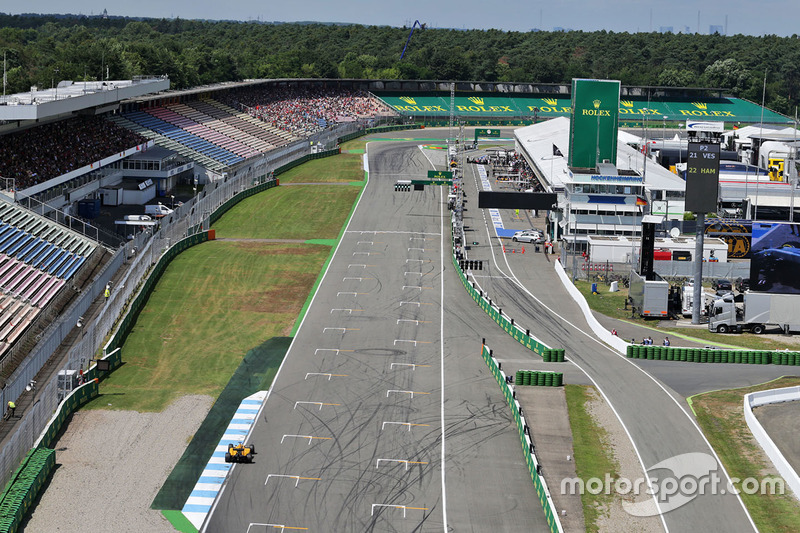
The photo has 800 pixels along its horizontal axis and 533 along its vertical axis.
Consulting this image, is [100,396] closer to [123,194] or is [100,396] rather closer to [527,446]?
[527,446]

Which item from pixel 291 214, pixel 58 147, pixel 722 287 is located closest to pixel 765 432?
pixel 722 287

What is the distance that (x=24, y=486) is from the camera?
37844 mm

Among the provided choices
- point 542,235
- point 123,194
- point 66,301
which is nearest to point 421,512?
point 66,301

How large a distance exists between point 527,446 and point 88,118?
68416 millimetres

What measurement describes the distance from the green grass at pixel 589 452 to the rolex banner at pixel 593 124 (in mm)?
44139

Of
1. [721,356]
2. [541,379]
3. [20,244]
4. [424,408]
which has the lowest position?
[424,408]

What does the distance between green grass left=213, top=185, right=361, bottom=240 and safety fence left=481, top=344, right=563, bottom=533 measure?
118ft

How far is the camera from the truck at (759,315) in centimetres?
6253

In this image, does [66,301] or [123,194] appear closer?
[66,301]

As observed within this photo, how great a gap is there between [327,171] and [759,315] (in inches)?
2733

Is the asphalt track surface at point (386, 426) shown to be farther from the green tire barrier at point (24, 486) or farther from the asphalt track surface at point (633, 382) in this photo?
the green tire barrier at point (24, 486)

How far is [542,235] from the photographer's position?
3536 inches

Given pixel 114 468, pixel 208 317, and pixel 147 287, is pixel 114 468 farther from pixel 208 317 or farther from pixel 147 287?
pixel 147 287

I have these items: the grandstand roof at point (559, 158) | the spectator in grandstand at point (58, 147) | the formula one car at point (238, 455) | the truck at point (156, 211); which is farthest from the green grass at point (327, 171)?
the formula one car at point (238, 455)
